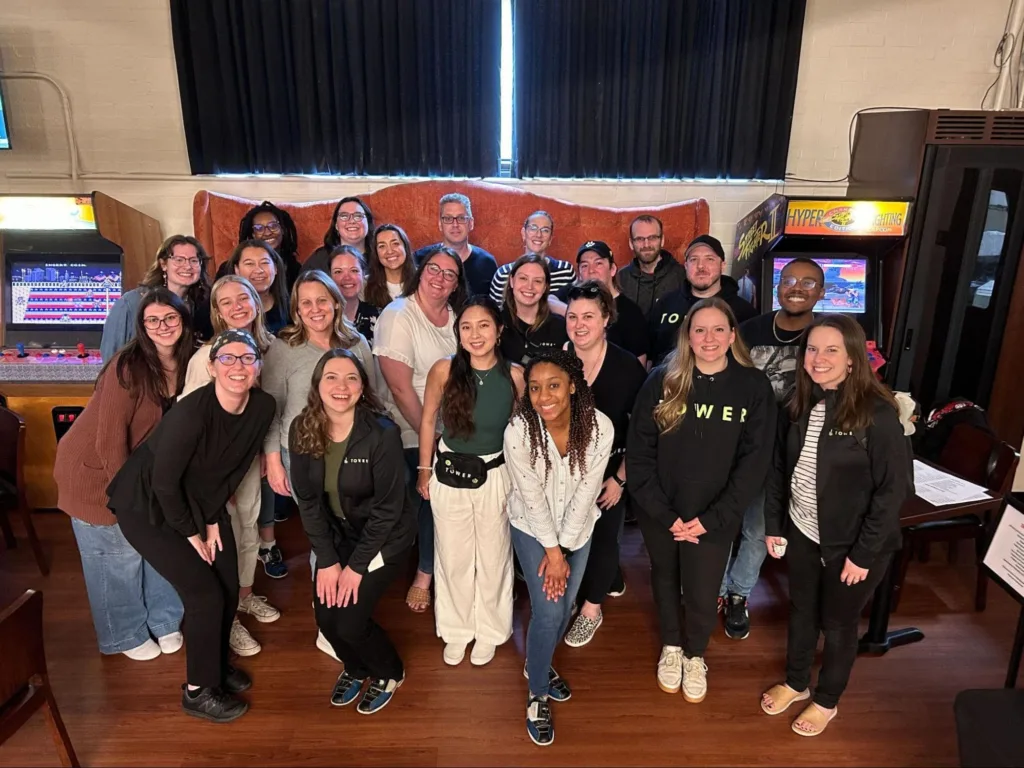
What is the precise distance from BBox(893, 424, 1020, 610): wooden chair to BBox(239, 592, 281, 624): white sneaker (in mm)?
2761

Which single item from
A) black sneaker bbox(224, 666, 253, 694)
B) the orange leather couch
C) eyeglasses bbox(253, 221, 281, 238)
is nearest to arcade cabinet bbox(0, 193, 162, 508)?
the orange leather couch

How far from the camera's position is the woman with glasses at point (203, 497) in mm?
1988

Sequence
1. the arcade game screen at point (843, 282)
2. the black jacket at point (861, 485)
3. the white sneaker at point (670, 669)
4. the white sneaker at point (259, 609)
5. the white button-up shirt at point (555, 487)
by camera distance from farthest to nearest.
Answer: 1. the arcade game screen at point (843, 282)
2. the white sneaker at point (259, 609)
3. the white sneaker at point (670, 669)
4. the white button-up shirt at point (555, 487)
5. the black jacket at point (861, 485)

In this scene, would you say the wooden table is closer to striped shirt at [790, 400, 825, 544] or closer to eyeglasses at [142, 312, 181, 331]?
striped shirt at [790, 400, 825, 544]

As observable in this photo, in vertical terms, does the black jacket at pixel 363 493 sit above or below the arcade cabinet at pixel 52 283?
below

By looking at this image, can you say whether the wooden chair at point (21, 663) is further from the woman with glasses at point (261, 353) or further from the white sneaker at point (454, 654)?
the white sneaker at point (454, 654)

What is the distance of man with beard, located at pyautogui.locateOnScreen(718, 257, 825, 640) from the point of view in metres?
2.53

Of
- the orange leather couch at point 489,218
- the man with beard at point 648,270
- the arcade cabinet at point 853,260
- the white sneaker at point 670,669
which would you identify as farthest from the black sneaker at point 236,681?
the arcade cabinet at point 853,260

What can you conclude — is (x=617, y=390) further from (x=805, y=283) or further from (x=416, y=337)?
(x=805, y=283)

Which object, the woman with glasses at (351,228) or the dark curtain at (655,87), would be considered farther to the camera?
the dark curtain at (655,87)

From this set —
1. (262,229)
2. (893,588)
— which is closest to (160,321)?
(262,229)

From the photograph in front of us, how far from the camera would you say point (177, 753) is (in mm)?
2125

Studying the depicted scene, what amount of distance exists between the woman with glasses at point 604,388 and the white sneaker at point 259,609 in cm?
134

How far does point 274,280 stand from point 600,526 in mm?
1867
